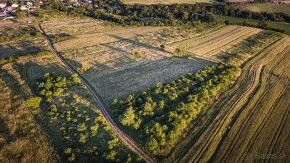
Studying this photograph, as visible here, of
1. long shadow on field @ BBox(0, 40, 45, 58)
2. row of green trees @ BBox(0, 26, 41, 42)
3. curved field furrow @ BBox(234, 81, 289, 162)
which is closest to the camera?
curved field furrow @ BBox(234, 81, 289, 162)

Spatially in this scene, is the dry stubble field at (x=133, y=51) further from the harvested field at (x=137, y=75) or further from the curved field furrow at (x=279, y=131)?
the curved field furrow at (x=279, y=131)

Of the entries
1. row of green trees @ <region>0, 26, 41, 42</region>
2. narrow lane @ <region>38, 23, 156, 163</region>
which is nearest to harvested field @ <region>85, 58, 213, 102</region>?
narrow lane @ <region>38, 23, 156, 163</region>

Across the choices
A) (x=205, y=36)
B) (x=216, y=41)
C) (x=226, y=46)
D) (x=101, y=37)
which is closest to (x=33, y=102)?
(x=101, y=37)

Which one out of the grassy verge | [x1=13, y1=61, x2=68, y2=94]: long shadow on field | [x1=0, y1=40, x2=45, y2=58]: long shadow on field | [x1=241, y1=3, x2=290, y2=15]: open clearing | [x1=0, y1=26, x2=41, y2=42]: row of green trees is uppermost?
[x1=241, y1=3, x2=290, y2=15]: open clearing

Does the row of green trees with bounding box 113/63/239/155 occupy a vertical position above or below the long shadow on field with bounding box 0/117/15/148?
above

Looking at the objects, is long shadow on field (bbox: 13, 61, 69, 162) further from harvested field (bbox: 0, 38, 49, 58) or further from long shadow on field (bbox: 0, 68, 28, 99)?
harvested field (bbox: 0, 38, 49, 58)

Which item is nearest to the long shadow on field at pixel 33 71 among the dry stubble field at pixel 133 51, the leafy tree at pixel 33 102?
the dry stubble field at pixel 133 51

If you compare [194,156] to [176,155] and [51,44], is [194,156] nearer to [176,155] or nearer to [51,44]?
[176,155]
